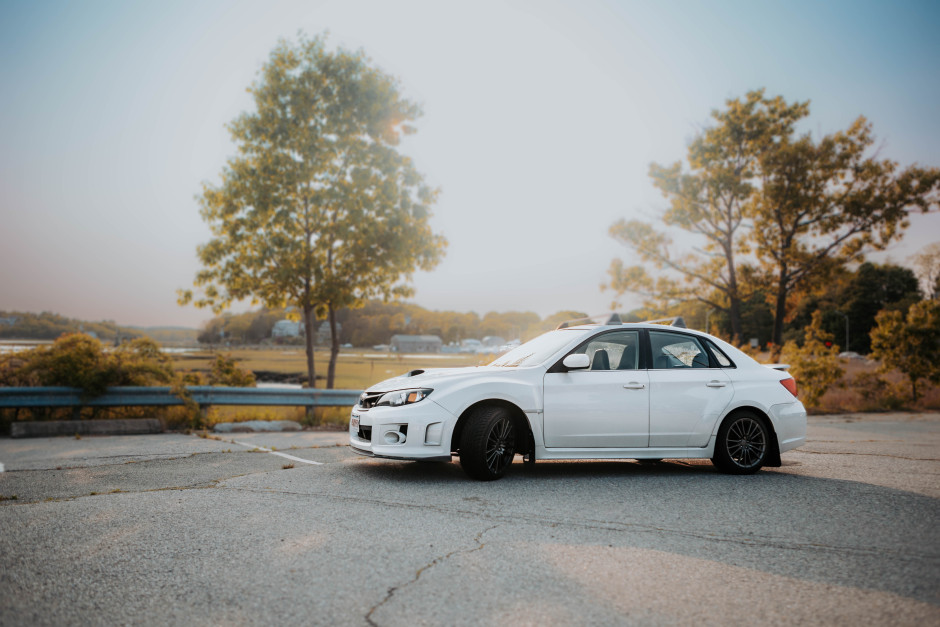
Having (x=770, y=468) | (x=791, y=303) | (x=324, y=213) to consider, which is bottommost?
(x=770, y=468)

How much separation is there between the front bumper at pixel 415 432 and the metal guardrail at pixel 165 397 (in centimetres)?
496

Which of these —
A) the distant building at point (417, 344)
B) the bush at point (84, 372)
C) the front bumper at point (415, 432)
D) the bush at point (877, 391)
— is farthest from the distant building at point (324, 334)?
the distant building at point (417, 344)

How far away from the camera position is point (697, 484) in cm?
628

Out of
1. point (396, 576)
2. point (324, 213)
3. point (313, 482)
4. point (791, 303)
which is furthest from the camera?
point (791, 303)

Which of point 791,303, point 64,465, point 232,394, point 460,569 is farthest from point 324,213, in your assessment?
point 791,303

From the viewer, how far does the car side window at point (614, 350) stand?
6766 millimetres

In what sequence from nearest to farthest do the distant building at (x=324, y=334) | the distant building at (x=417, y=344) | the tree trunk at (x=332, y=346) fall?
the tree trunk at (x=332, y=346) < the distant building at (x=324, y=334) < the distant building at (x=417, y=344)

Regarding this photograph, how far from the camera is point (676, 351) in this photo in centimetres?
706

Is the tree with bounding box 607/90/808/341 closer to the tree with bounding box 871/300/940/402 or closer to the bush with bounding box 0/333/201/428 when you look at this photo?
the tree with bounding box 871/300/940/402

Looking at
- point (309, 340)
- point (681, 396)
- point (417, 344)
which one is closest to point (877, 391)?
point (681, 396)

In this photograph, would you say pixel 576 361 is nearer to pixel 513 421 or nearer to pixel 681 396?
pixel 513 421

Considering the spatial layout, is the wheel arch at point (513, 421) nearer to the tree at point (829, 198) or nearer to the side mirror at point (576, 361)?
the side mirror at point (576, 361)

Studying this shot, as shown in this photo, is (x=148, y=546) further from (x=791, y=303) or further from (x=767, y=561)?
(x=791, y=303)

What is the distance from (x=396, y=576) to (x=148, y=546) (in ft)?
5.88
